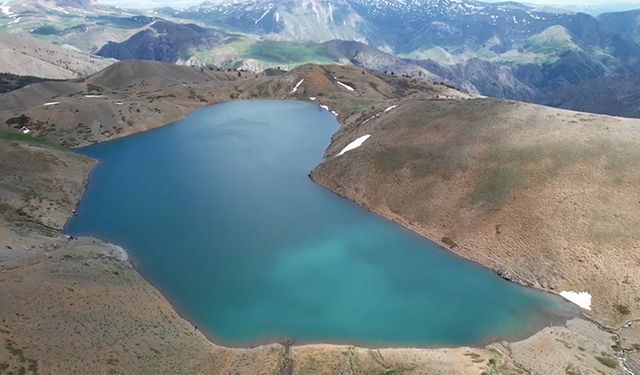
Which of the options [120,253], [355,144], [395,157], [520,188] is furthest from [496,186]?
[120,253]

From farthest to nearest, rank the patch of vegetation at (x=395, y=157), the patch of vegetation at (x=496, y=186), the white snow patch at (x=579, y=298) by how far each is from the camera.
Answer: the patch of vegetation at (x=395, y=157), the patch of vegetation at (x=496, y=186), the white snow patch at (x=579, y=298)

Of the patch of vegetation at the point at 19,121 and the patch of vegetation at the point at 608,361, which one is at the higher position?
the patch of vegetation at the point at 608,361

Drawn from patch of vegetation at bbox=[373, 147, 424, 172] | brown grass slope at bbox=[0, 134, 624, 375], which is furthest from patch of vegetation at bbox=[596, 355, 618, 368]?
patch of vegetation at bbox=[373, 147, 424, 172]

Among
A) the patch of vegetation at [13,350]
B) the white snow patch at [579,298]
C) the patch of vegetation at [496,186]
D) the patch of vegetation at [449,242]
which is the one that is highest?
the patch of vegetation at [13,350]

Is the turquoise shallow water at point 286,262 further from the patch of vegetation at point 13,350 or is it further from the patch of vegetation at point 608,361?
the patch of vegetation at point 13,350

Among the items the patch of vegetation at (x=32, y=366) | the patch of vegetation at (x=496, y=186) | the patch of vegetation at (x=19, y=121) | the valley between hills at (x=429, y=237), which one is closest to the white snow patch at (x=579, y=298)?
the valley between hills at (x=429, y=237)

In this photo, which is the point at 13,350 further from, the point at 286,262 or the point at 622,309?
the point at 622,309

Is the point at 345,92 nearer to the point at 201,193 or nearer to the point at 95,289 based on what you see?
the point at 201,193

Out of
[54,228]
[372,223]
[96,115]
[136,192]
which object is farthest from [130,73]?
[372,223]
